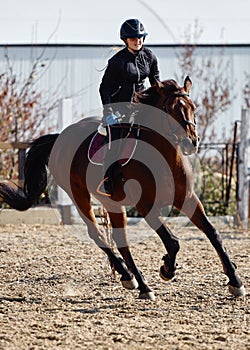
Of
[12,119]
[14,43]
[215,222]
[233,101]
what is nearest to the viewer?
[215,222]

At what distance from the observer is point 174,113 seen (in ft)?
19.5

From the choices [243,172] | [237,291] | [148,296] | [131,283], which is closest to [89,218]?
[131,283]

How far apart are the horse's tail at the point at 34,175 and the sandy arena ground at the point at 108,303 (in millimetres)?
671

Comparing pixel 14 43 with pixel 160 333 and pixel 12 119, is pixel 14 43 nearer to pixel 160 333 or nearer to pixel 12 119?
pixel 12 119

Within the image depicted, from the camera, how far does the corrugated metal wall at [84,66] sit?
670 inches

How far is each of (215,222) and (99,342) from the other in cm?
757

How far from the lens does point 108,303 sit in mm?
5926

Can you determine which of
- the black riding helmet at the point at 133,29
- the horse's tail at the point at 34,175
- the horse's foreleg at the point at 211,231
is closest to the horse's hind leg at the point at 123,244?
the horse's foreleg at the point at 211,231

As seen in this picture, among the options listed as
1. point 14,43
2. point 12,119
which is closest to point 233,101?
point 14,43

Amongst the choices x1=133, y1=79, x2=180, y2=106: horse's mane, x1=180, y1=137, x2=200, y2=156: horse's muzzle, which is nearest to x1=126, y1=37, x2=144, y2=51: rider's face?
x1=133, y1=79, x2=180, y2=106: horse's mane

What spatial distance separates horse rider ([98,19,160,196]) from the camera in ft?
20.2

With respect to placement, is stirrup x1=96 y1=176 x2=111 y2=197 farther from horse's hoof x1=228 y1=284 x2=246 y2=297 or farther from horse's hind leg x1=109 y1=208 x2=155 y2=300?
horse's hoof x1=228 y1=284 x2=246 y2=297

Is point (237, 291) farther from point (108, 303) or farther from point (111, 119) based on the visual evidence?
point (111, 119)

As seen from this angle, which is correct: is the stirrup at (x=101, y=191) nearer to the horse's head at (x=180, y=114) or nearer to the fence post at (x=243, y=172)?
the horse's head at (x=180, y=114)
